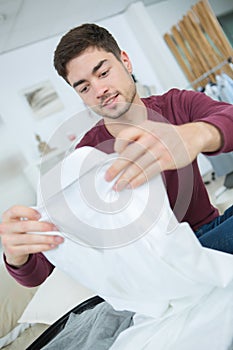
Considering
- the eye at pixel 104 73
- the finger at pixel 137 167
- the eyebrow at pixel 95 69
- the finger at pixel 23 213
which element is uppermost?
the eyebrow at pixel 95 69

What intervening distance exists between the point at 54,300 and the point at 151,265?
1169 mm

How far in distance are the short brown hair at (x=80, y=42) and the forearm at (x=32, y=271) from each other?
0.45 metres

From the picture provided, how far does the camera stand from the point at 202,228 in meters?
0.89

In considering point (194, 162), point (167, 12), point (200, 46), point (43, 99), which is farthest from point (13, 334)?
point (167, 12)

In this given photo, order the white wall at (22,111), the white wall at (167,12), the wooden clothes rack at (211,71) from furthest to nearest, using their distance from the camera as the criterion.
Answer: the white wall at (167,12) → the white wall at (22,111) → the wooden clothes rack at (211,71)

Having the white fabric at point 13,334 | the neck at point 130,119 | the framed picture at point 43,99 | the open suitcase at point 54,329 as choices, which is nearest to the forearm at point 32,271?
the neck at point 130,119

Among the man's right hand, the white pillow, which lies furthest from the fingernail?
the white pillow

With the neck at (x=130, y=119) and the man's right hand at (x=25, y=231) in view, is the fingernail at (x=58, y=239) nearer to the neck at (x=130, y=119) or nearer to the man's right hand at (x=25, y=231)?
the man's right hand at (x=25, y=231)

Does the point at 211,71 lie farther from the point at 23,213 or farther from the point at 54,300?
the point at 23,213

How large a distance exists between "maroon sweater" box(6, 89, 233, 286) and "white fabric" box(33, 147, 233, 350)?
70mm

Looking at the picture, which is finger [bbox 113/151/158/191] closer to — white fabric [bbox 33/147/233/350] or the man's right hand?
white fabric [bbox 33/147/233/350]

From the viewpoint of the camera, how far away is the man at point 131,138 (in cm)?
49

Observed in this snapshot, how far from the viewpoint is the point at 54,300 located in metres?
1.62

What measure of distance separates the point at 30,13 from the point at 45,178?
8.96 ft
